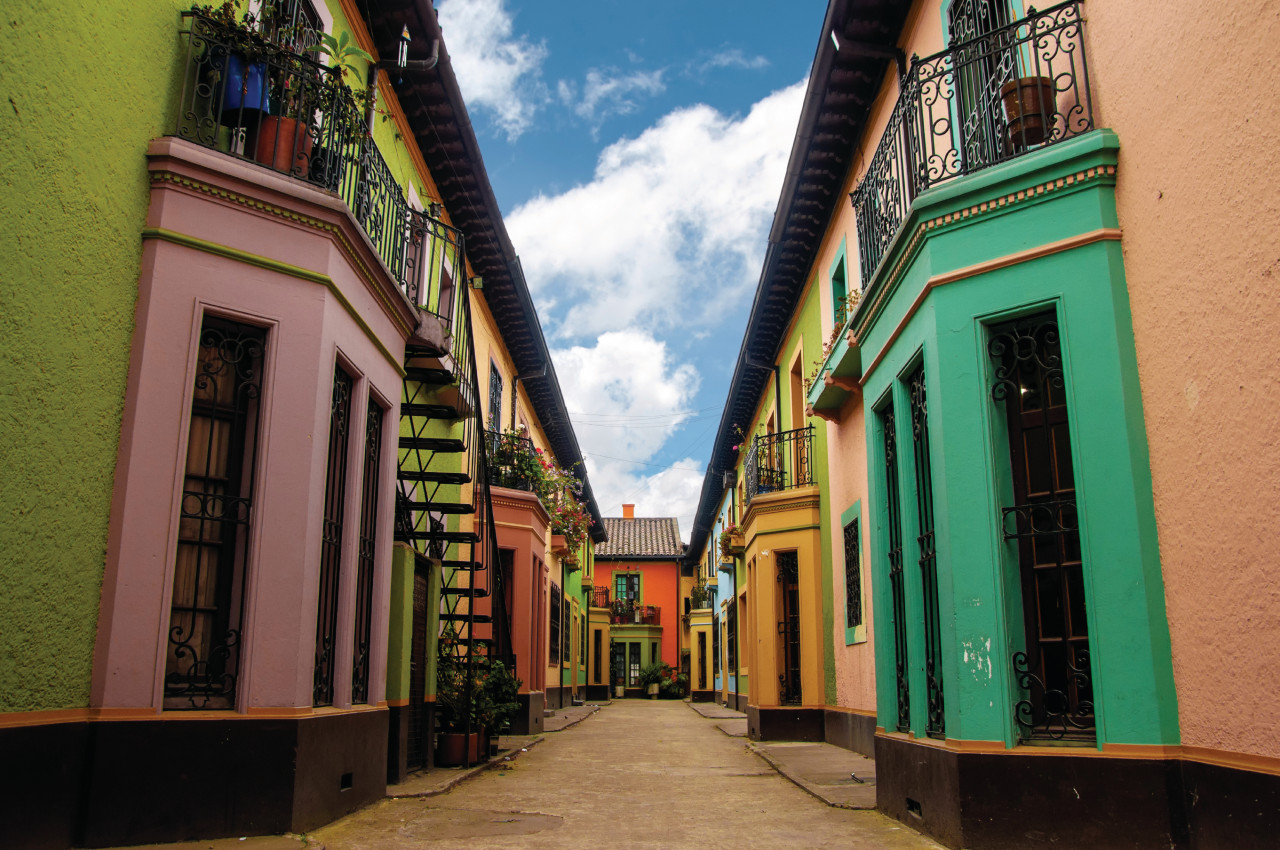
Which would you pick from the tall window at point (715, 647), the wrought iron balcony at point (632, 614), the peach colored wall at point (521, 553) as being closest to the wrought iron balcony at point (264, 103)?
the peach colored wall at point (521, 553)

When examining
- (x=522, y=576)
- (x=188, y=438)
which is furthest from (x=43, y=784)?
(x=522, y=576)

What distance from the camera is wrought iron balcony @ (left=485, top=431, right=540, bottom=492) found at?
56.0 ft

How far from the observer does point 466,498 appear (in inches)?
570

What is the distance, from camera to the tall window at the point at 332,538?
6.89 m

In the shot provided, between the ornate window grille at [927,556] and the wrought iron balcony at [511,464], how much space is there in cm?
1076

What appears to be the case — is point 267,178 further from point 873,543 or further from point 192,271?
point 873,543

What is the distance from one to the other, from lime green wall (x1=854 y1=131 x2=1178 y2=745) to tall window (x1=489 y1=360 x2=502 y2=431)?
38.5 feet

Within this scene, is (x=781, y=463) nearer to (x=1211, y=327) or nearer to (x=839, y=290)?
(x=839, y=290)

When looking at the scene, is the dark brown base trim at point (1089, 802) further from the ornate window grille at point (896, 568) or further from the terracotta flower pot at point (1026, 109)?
the terracotta flower pot at point (1026, 109)

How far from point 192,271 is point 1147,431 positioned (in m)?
6.10

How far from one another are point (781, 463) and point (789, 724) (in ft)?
15.3

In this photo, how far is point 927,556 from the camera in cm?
696

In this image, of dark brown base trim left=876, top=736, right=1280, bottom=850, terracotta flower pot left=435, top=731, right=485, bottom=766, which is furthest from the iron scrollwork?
terracotta flower pot left=435, top=731, right=485, bottom=766

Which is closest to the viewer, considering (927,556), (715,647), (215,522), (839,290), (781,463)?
(215,522)
